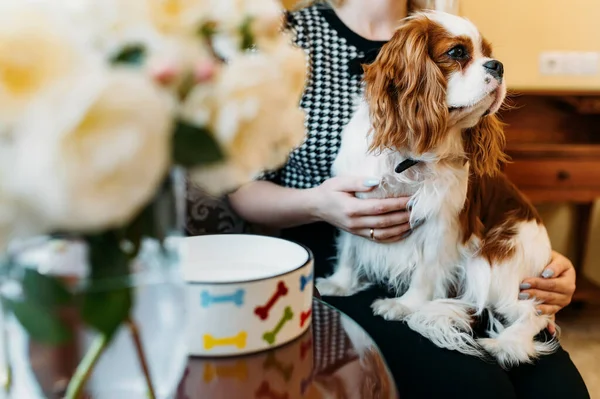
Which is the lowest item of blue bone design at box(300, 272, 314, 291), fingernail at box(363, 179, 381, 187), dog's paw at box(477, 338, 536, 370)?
dog's paw at box(477, 338, 536, 370)

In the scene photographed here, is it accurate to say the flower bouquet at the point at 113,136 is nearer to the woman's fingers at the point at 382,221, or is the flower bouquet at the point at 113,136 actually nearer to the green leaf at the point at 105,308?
the green leaf at the point at 105,308

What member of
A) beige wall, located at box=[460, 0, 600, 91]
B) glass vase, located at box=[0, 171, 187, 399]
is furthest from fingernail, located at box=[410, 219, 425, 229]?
beige wall, located at box=[460, 0, 600, 91]

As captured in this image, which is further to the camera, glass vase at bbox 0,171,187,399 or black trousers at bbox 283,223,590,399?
black trousers at bbox 283,223,590,399

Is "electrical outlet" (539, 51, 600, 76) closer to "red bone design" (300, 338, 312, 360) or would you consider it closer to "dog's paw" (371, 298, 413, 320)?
"dog's paw" (371, 298, 413, 320)

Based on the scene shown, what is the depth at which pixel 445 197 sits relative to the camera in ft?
4.37

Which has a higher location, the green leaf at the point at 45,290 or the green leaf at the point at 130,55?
the green leaf at the point at 130,55

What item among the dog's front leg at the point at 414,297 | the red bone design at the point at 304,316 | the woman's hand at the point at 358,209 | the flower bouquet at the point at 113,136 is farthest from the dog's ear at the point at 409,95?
the flower bouquet at the point at 113,136

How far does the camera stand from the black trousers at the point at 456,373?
1.09m

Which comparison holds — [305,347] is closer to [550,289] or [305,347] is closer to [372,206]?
[372,206]

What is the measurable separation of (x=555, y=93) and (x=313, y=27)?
154 cm

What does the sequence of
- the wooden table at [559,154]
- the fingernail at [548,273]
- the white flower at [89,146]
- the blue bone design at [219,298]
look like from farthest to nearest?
the wooden table at [559,154], the fingernail at [548,273], the blue bone design at [219,298], the white flower at [89,146]

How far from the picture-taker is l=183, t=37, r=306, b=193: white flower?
42 cm

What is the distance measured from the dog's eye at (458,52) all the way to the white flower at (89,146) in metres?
0.98

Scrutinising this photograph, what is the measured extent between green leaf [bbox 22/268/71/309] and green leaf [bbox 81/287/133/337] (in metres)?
0.01
